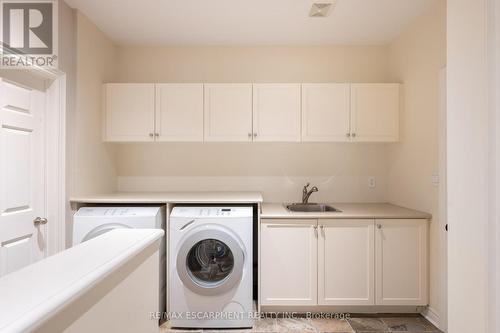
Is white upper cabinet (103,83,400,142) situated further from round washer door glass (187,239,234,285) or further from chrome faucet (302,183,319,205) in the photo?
round washer door glass (187,239,234,285)

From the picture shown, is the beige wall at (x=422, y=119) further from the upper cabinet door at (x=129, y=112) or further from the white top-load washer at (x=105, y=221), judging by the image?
the upper cabinet door at (x=129, y=112)

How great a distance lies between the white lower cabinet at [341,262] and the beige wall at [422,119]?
7.0 inches

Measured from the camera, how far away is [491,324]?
0.74 meters

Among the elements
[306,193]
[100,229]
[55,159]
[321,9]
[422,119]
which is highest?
[321,9]

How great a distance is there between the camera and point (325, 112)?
9.34 ft

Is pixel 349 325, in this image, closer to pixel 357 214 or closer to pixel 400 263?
pixel 400 263

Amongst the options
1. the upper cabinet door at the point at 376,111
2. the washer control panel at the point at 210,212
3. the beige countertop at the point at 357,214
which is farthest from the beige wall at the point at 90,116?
the upper cabinet door at the point at 376,111

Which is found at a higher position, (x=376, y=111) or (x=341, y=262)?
(x=376, y=111)

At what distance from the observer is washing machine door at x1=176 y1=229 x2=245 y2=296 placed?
2361 mm

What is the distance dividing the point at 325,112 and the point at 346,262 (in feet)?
4.55

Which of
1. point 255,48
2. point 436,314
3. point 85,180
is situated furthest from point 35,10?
point 436,314

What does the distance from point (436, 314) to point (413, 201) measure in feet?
3.07

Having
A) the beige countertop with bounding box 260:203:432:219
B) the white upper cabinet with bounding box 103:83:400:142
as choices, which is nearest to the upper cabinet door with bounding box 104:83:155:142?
the white upper cabinet with bounding box 103:83:400:142

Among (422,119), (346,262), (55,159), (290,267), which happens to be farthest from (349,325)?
(55,159)
